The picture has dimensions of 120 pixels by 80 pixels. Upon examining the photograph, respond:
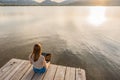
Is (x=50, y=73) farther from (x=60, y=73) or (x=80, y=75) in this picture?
(x=80, y=75)

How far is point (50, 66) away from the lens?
21.8 feet

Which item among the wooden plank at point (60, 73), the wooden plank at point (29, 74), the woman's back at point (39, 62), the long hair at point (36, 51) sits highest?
the long hair at point (36, 51)

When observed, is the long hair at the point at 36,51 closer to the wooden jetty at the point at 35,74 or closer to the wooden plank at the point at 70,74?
the wooden jetty at the point at 35,74

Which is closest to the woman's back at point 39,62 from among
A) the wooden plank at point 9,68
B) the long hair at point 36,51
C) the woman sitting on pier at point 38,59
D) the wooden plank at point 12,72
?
the woman sitting on pier at point 38,59

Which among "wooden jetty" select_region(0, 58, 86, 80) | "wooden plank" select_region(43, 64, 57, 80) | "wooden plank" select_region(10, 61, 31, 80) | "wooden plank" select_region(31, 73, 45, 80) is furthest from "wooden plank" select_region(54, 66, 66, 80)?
"wooden plank" select_region(10, 61, 31, 80)

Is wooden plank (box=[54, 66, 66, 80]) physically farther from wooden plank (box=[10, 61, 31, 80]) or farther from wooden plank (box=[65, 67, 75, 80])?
wooden plank (box=[10, 61, 31, 80])

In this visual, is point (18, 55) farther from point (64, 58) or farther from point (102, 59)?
point (102, 59)

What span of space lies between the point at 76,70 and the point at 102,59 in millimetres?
5232

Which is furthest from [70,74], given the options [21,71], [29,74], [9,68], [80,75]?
[9,68]

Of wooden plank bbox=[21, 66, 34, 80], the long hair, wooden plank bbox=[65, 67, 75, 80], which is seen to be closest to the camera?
the long hair

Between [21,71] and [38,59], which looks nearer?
[38,59]

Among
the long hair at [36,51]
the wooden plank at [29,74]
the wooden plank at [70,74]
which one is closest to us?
the long hair at [36,51]

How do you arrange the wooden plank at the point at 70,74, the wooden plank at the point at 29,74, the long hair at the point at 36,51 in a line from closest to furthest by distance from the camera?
the long hair at the point at 36,51
the wooden plank at the point at 29,74
the wooden plank at the point at 70,74

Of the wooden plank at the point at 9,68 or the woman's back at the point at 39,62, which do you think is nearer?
the woman's back at the point at 39,62
